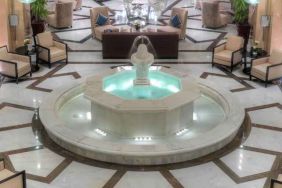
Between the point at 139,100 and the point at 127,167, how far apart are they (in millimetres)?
1432

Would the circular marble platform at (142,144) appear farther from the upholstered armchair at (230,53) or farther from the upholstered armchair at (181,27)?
the upholstered armchair at (181,27)

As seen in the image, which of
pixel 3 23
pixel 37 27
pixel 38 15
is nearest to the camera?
pixel 3 23

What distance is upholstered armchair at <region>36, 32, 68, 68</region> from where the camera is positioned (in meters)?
13.3

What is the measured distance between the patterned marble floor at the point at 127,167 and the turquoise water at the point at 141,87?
104 centimetres

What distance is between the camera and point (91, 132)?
398 inches

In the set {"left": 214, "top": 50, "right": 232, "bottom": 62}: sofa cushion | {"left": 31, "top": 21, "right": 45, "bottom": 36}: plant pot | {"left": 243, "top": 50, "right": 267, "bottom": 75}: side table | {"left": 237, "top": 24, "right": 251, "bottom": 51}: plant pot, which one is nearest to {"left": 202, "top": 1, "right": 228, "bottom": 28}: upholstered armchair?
{"left": 237, "top": 24, "right": 251, "bottom": 51}: plant pot

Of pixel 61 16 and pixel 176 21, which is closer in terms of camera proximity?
pixel 176 21

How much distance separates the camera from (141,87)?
36.0ft

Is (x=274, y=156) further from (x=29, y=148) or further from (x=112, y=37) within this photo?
(x=112, y=37)

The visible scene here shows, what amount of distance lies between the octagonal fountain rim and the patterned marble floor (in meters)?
1.14

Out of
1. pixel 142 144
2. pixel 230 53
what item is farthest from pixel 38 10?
pixel 142 144

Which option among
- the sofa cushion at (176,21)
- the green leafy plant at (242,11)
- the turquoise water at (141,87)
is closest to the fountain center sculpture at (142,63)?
the turquoise water at (141,87)

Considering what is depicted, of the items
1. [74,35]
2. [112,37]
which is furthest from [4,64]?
[74,35]

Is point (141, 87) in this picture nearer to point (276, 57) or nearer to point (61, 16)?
point (276, 57)
